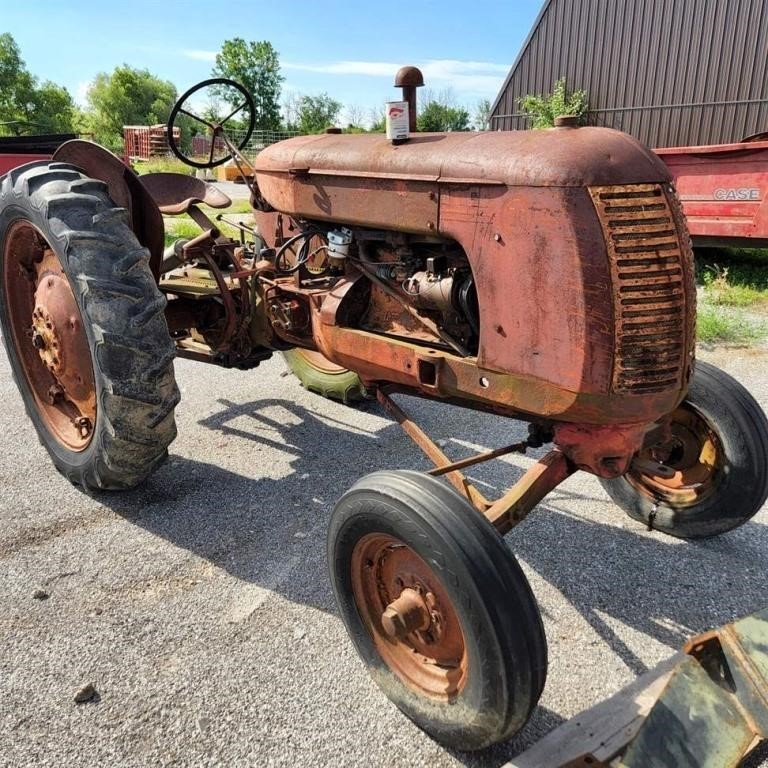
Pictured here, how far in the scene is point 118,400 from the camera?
104 inches

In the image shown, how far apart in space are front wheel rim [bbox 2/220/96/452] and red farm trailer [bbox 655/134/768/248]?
651 centimetres

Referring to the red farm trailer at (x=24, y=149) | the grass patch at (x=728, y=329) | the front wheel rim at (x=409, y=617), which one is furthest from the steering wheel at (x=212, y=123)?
the red farm trailer at (x=24, y=149)

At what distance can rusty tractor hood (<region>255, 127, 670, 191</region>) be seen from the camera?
1.82 meters

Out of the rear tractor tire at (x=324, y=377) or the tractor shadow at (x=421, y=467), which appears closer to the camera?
the tractor shadow at (x=421, y=467)

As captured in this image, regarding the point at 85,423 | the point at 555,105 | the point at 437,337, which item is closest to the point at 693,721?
the point at 437,337

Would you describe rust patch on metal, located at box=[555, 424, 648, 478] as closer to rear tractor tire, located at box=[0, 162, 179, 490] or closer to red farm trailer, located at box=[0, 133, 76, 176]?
rear tractor tire, located at box=[0, 162, 179, 490]

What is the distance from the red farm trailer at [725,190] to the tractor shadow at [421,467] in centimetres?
490

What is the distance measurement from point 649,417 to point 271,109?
179ft

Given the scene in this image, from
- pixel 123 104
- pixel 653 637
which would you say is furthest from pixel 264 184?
pixel 123 104

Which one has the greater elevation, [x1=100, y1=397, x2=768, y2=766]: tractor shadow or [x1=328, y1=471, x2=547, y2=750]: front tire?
[x1=328, y1=471, x2=547, y2=750]: front tire

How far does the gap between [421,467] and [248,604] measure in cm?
128

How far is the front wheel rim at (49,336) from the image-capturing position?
300cm

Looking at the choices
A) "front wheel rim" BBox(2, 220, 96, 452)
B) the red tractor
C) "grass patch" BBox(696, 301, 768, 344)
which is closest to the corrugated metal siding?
"grass patch" BBox(696, 301, 768, 344)

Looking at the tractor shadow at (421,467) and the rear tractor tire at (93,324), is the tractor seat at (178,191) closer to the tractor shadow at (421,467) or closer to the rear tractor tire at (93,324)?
the rear tractor tire at (93,324)
